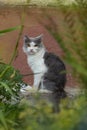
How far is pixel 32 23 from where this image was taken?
981 cm

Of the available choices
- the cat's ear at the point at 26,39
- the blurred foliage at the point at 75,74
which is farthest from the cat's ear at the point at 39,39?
the blurred foliage at the point at 75,74

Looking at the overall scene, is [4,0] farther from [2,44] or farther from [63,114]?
[63,114]

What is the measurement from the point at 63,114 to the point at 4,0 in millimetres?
7918

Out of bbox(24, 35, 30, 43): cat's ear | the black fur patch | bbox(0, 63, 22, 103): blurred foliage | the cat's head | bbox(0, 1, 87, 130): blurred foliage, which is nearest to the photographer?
bbox(0, 1, 87, 130): blurred foliage

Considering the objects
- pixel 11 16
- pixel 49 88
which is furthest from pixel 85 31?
pixel 11 16

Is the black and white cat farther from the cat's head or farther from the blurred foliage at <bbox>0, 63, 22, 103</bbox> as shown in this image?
the blurred foliage at <bbox>0, 63, 22, 103</bbox>

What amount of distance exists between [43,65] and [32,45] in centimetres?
37

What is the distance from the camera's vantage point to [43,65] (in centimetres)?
1005

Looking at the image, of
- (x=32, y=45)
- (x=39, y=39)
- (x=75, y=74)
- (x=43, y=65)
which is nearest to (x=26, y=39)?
(x=39, y=39)

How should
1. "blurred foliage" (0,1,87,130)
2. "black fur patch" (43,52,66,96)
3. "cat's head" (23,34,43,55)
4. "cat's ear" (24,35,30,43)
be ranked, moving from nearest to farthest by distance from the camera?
"blurred foliage" (0,1,87,130) → "black fur patch" (43,52,66,96) → "cat's ear" (24,35,30,43) → "cat's head" (23,34,43,55)

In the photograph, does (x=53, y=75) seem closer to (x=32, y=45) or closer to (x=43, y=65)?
(x=43, y=65)

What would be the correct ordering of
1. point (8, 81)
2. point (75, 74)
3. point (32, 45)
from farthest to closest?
1. point (32, 45)
2. point (8, 81)
3. point (75, 74)

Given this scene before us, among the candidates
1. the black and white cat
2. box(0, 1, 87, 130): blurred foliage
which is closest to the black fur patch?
the black and white cat

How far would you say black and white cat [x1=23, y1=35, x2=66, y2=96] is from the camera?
9.41 metres
